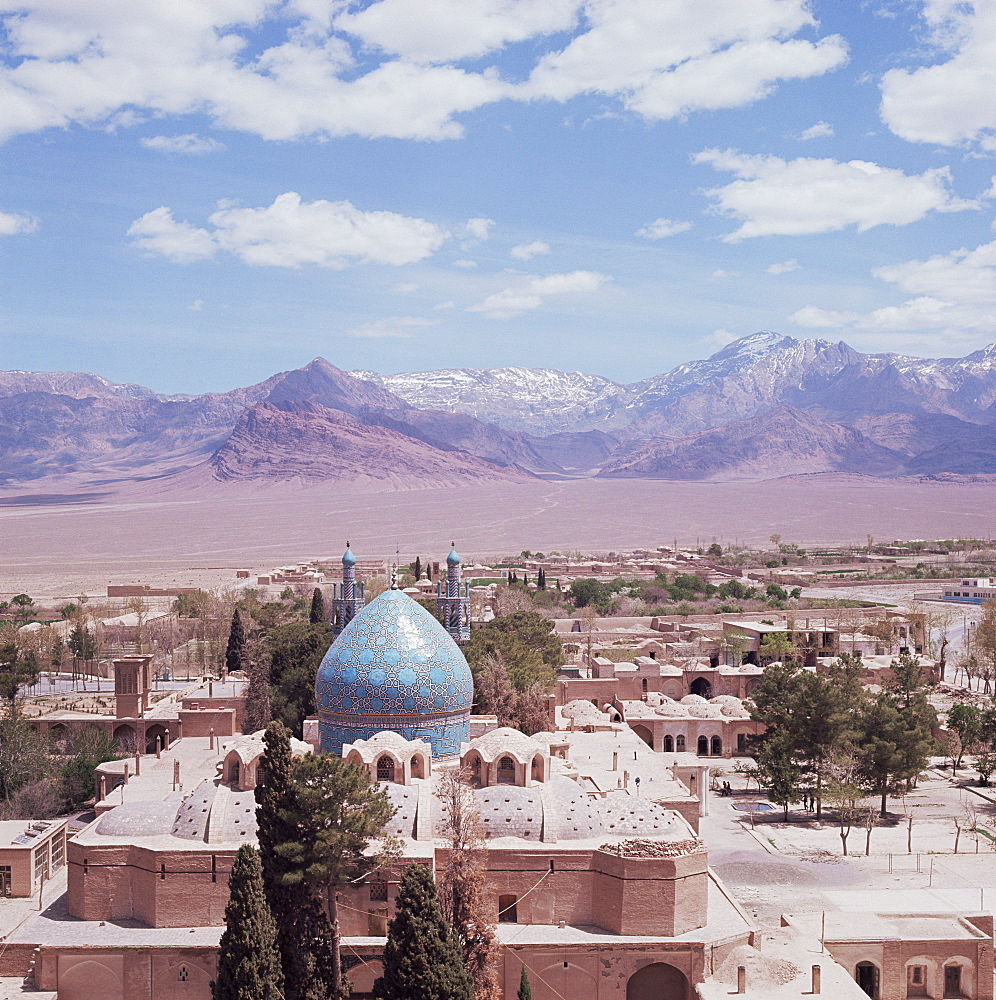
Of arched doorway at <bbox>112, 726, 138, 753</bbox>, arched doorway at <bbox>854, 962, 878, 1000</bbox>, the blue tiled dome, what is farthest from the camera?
arched doorway at <bbox>112, 726, 138, 753</bbox>

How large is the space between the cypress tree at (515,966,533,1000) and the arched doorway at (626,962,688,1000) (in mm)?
1409

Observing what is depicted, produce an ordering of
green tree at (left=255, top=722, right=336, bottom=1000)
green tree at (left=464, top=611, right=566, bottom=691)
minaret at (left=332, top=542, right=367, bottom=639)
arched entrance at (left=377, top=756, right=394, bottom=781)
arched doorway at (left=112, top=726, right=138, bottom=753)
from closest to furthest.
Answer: green tree at (left=255, top=722, right=336, bottom=1000)
arched entrance at (left=377, top=756, right=394, bottom=781)
green tree at (left=464, top=611, right=566, bottom=691)
minaret at (left=332, top=542, right=367, bottom=639)
arched doorway at (left=112, top=726, right=138, bottom=753)

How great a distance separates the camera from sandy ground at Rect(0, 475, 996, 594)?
10786 cm

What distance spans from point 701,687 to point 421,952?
2430cm

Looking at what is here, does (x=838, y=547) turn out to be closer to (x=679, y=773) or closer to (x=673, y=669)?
(x=673, y=669)

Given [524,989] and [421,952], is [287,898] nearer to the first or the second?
[421,952]

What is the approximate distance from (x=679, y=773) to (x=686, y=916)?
29.7 ft

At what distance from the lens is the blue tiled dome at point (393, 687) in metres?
20.7

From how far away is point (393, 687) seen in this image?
20.8m

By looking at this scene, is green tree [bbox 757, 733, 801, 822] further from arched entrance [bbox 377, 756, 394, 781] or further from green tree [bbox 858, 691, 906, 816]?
arched entrance [bbox 377, 756, 394, 781]

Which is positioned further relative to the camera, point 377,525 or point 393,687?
point 377,525

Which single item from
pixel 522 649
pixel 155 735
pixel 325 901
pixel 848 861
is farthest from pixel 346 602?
pixel 325 901

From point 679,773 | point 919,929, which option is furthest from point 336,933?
point 679,773

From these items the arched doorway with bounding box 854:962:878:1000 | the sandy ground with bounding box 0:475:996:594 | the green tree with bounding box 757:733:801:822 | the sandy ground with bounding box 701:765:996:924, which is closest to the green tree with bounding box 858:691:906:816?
the sandy ground with bounding box 701:765:996:924
